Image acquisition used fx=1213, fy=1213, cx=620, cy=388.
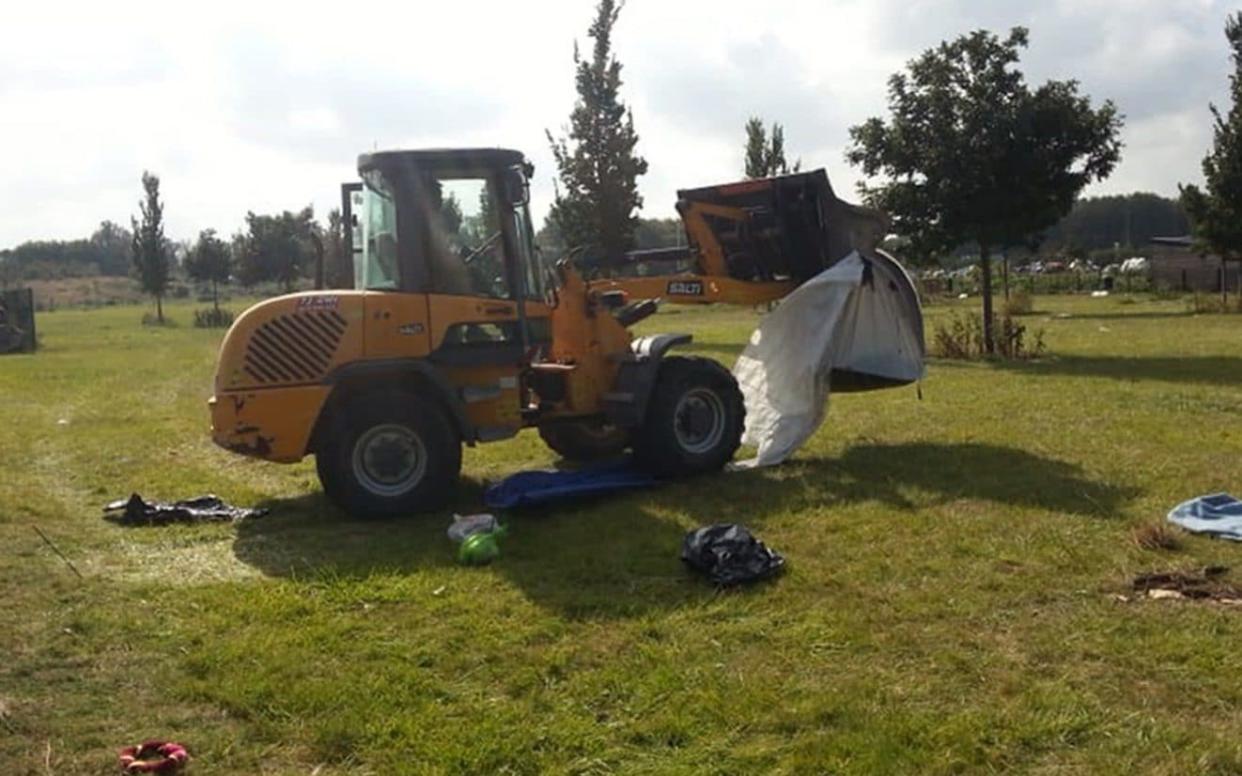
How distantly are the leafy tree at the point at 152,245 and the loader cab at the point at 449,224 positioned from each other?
45.8 meters

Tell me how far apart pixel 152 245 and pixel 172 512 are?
45.6m

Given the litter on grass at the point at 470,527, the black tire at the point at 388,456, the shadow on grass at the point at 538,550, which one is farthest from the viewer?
the black tire at the point at 388,456

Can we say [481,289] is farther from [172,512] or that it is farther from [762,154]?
[762,154]

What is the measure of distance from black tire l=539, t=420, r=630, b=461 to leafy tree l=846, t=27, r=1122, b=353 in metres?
11.7

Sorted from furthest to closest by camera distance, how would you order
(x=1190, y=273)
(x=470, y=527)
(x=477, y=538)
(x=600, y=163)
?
(x=1190, y=273)
(x=600, y=163)
(x=470, y=527)
(x=477, y=538)

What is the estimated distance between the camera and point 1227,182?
101ft

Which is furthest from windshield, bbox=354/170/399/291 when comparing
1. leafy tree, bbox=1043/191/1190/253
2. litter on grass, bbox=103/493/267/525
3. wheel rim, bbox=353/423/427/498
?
leafy tree, bbox=1043/191/1190/253

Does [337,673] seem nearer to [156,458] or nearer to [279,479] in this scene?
[279,479]

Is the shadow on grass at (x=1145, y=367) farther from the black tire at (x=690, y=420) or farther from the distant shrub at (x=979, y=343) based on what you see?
the black tire at (x=690, y=420)

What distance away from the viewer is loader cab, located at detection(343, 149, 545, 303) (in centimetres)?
933

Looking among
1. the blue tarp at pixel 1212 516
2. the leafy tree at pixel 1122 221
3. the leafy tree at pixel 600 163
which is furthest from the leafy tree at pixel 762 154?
the leafy tree at pixel 1122 221

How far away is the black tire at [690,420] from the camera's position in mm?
10117

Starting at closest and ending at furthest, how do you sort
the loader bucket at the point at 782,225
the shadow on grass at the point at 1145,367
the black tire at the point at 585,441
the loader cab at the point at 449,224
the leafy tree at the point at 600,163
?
the loader cab at the point at 449,224
the loader bucket at the point at 782,225
the black tire at the point at 585,441
the shadow on grass at the point at 1145,367
the leafy tree at the point at 600,163

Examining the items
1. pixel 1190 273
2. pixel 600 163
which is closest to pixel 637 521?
pixel 600 163
